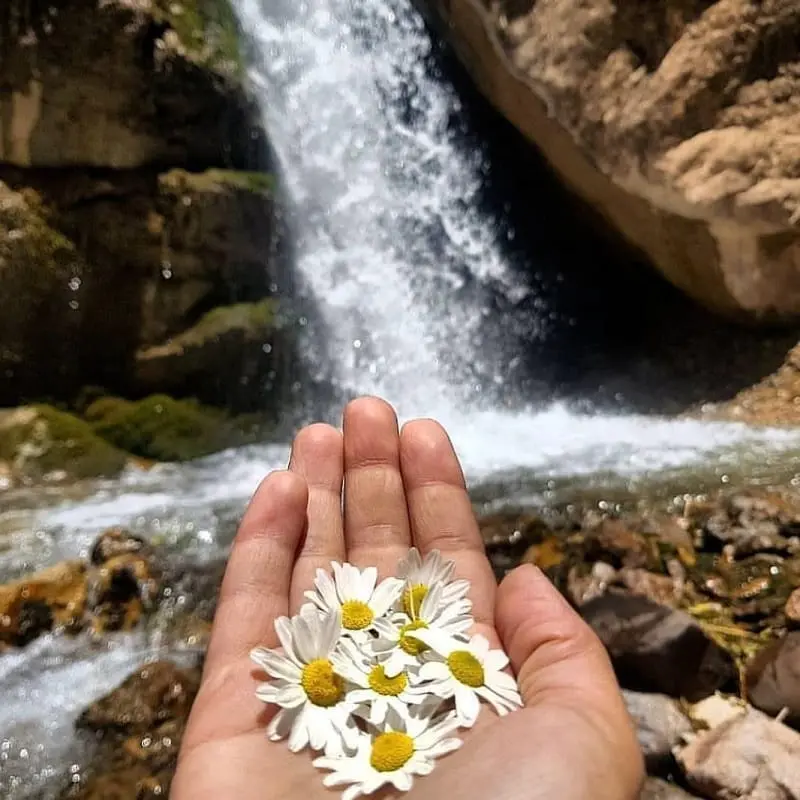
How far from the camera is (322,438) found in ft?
4.99

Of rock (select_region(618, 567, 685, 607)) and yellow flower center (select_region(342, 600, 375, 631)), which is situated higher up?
yellow flower center (select_region(342, 600, 375, 631))

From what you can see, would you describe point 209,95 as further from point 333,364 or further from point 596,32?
point 596,32

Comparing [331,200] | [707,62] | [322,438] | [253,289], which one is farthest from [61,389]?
[707,62]

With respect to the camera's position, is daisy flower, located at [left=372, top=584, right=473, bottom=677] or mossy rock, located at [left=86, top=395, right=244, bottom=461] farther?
mossy rock, located at [left=86, top=395, right=244, bottom=461]

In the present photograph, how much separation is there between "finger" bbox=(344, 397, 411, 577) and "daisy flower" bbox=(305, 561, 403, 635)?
0.43ft

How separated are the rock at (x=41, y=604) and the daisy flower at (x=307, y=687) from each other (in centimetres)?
137

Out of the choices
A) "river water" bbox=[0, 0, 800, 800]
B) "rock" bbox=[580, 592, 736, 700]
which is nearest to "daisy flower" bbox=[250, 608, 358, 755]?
"rock" bbox=[580, 592, 736, 700]

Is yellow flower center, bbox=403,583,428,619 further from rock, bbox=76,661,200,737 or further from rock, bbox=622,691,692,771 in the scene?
rock, bbox=76,661,200,737

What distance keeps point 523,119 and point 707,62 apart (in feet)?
4.04

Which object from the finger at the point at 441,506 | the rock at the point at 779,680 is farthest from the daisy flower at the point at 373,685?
the rock at the point at 779,680

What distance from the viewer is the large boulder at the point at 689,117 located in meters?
→ 3.98

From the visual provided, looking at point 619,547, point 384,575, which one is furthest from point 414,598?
point 619,547

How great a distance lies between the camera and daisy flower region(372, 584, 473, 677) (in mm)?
1164

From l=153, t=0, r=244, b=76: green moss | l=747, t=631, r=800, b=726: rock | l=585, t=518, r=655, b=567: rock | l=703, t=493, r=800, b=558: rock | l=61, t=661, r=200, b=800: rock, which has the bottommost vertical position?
l=61, t=661, r=200, b=800: rock
